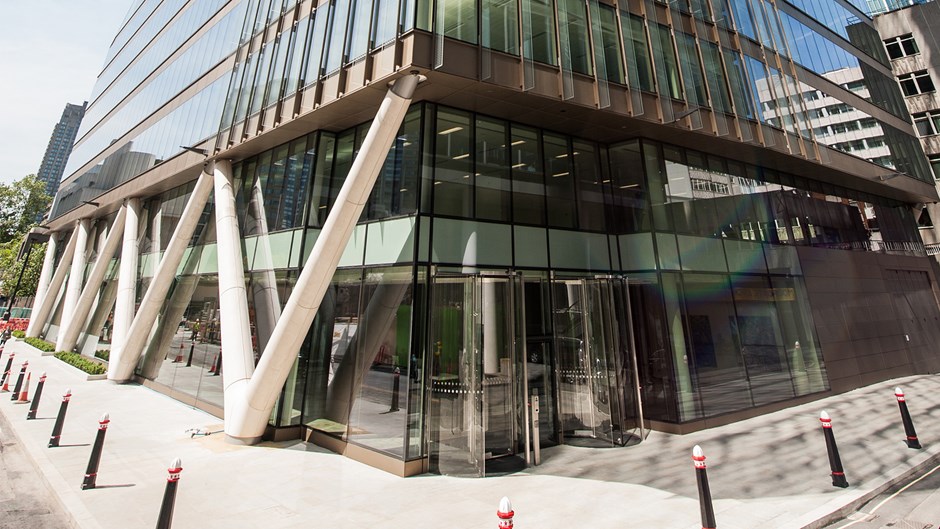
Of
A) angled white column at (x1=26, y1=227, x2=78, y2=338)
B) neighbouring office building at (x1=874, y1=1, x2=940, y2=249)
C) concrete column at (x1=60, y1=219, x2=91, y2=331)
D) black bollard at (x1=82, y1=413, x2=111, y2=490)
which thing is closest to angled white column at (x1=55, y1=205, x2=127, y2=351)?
concrete column at (x1=60, y1=219, x2=91, y2=331)

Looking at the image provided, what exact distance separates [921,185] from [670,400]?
27.1 meters

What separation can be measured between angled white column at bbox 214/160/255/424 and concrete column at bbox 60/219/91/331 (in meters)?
20.1

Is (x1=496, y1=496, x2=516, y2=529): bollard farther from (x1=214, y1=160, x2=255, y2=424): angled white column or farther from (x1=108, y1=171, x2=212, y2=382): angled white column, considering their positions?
(x1=108, y1=171, x2=212, y2=382): angled white column

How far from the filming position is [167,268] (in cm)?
1736

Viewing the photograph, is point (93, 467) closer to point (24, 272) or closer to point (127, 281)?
point (127, 281)

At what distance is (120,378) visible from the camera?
1856cm

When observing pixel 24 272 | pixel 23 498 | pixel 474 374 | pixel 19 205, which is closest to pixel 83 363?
pixel 23 498

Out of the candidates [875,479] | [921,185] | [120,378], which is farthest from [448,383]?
[921,185]

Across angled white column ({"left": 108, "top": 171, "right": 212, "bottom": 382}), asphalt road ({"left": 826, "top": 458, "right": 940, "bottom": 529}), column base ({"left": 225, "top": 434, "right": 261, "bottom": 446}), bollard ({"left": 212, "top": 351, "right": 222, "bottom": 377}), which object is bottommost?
asphalt road ({"left": 826, "top": 458, "right": 940, "bottom": 529})

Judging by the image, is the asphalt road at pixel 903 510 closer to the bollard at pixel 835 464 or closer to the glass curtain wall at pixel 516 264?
the bollard at pixel 835 464

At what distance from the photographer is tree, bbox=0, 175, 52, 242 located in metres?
60.4

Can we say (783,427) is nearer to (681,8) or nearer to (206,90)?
(681,8)

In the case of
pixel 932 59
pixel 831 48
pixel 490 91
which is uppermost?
pixel 932 59

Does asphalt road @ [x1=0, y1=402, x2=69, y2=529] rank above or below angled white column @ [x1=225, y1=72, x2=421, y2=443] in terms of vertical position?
below
